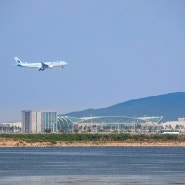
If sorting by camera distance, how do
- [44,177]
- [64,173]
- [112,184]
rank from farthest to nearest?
[64,173]
[44,177]
[112,184]

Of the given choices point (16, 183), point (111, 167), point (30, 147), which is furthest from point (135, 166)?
point (30, 147)

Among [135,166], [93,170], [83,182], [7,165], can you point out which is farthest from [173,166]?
[83,182]

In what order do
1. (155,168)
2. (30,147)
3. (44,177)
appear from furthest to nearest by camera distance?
(30,147), (155,168), (44,177)

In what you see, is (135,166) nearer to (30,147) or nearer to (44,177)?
(44,177)

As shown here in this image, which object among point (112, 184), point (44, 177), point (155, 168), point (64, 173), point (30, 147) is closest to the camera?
point (112, 184)

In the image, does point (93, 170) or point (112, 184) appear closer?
point (112, 184)

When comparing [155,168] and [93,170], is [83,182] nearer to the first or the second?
[93,170]
